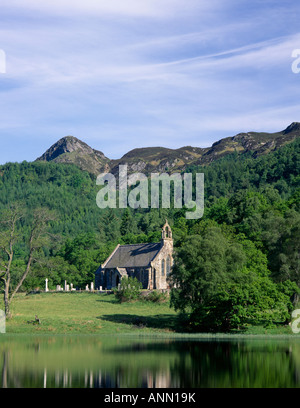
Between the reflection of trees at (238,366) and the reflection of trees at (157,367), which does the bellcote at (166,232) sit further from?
the reflection of trees at (157,367)

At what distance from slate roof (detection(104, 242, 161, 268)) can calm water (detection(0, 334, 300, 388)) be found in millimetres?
50566

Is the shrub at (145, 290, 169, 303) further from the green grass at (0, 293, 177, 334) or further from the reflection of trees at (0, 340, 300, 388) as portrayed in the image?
the reflection of trees at (0, 340, 300, 388)

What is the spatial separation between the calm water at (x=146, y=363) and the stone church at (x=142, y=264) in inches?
1902

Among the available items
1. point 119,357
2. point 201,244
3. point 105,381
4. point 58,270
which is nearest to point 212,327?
point 201,244

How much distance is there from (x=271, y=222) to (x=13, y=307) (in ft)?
111

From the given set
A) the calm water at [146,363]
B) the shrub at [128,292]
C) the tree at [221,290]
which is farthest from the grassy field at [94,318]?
the calm water at [146,363]

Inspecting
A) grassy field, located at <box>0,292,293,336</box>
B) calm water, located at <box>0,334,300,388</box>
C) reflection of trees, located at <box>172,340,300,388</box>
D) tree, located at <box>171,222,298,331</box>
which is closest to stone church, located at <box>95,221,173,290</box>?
grassy field, located at <box>0,292,293,336</box>

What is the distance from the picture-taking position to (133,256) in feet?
343

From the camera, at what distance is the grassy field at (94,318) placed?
58.4 metres

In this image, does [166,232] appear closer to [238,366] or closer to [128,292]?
[128,292]

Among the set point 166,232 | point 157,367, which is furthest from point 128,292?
point 157,367

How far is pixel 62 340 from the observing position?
1975 inches
